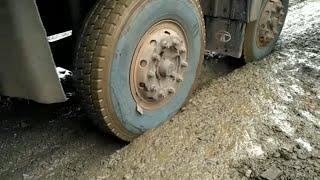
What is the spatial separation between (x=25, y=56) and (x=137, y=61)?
0.61 metres

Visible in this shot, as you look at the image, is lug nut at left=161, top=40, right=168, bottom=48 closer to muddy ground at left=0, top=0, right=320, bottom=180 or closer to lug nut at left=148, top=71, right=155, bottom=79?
lug nut at left=148, top=71, right=155, bottom=79

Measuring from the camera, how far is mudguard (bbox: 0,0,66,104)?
202 cm

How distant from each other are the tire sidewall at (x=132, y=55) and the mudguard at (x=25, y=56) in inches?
12.4

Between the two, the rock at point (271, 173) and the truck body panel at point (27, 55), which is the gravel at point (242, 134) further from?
the truck body panel at point (27, 55)

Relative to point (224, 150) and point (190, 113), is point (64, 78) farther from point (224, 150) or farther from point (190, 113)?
point (224, 150)

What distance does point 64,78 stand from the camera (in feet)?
10.6

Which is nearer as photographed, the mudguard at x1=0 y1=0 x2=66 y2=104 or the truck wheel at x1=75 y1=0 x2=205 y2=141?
the mudguard at x1=0 y1=0 x2=66 y2=104

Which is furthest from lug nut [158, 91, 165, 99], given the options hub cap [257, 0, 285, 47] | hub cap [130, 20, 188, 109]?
hub cap [257, 0, 285, 47]

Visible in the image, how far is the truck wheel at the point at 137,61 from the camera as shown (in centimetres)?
228

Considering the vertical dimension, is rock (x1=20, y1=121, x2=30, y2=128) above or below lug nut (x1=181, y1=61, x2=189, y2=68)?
below

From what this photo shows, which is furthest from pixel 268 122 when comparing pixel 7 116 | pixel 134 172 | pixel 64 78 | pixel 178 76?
pixel 7 116

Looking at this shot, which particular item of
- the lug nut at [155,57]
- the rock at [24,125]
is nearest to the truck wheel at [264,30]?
the lug nut at [155,57]

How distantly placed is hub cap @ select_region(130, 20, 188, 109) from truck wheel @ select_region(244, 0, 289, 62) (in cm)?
97

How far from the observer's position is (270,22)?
3.64 meters
